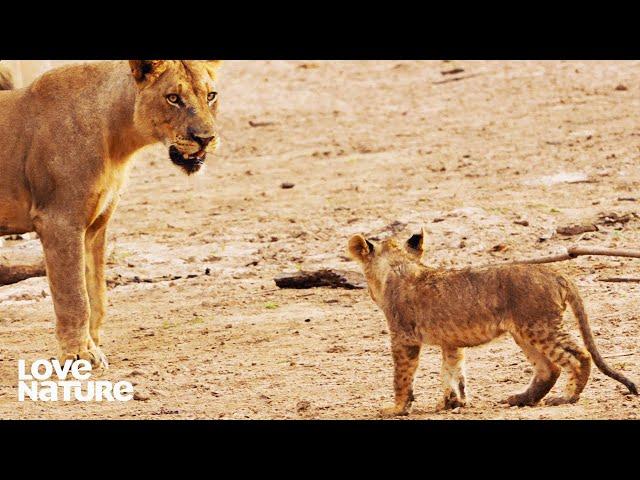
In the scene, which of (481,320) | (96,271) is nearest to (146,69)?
(96,271)

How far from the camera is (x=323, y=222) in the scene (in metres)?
13.2

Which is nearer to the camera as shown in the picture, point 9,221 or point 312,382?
point 312,382

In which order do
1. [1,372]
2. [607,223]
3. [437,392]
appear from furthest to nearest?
[607,223] < [1,372] < [437,392]

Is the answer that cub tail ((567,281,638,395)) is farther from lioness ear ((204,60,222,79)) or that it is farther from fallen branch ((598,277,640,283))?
lioness ear ((204,60,222,79))

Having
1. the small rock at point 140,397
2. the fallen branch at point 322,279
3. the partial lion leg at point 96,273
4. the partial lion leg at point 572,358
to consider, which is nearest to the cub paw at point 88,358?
the partial lion leg at point 96,273

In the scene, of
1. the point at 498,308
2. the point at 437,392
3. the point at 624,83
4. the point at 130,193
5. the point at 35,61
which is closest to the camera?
the point at 498,308

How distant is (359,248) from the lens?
8.64 m

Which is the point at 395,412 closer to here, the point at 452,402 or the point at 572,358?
the point at 452,402

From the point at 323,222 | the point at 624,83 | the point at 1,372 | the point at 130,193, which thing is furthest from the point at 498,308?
the point at 624,83

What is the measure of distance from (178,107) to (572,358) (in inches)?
136

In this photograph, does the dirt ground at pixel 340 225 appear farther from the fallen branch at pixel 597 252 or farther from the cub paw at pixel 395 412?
the fallen branch at pixel 597 252

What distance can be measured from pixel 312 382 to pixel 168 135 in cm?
210

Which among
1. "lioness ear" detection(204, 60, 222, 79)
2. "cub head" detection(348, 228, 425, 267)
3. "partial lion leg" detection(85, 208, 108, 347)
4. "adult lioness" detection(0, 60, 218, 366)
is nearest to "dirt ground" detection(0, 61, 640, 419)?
"partial lion leg" detection(85, 208, 108, 347)
